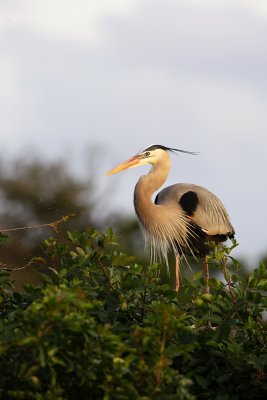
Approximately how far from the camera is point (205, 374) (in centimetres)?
628

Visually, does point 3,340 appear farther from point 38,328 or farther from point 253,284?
point 253,284

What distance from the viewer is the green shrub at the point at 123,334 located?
4656 millimetres

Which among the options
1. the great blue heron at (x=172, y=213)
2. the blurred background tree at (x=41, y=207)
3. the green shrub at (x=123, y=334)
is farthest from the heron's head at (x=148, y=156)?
the blurred background tree at (x=41, y=207)

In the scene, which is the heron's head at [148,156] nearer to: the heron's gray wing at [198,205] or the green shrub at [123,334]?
the heron's gray wing at [198,205]

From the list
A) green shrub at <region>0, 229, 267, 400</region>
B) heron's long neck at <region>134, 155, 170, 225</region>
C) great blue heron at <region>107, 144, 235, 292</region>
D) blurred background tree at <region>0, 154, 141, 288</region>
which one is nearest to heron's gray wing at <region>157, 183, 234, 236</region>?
great blue heron at <region>107, 144, 235, 292</region>

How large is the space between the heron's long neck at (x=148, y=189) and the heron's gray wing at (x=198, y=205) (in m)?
0.38

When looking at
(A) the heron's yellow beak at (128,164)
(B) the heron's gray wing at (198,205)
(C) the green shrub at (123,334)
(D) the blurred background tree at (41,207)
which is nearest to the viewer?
(C) the green shrub at (123,334)

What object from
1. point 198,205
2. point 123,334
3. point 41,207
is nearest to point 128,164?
point 198,205

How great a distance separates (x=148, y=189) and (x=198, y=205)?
0.81 metres

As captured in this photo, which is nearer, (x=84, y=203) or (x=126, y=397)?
(x=126, y=397)

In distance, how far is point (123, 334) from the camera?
16.6 ft

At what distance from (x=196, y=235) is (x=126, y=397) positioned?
7.01 m

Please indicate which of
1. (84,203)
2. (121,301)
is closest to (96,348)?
(121,301)

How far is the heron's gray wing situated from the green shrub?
488 cm
